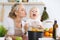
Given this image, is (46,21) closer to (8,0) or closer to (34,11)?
(34,11)

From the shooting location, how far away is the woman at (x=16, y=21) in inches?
86.1

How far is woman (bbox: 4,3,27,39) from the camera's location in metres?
2.19

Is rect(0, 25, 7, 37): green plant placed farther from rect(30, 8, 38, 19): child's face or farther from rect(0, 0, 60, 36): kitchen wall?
rect(0, 0, 60, 36): kitchen wall

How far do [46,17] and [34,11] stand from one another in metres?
0.17

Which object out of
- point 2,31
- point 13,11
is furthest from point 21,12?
point 2,31

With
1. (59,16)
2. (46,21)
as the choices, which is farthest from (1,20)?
(59,16)

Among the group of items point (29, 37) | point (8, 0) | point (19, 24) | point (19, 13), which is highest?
point (8, 0)

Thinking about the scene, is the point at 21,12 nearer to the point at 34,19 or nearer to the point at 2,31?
the point at 34,19

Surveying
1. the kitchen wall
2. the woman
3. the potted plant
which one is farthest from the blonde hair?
the kitchen wall

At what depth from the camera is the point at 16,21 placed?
7.24 feet

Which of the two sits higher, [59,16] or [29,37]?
[59,16]

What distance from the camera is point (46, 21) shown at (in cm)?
220

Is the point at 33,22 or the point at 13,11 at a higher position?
the point at 13,11

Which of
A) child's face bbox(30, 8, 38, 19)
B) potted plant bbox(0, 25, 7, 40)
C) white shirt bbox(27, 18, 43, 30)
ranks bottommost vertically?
potted plant bbox(0, 25, 7, 40)
